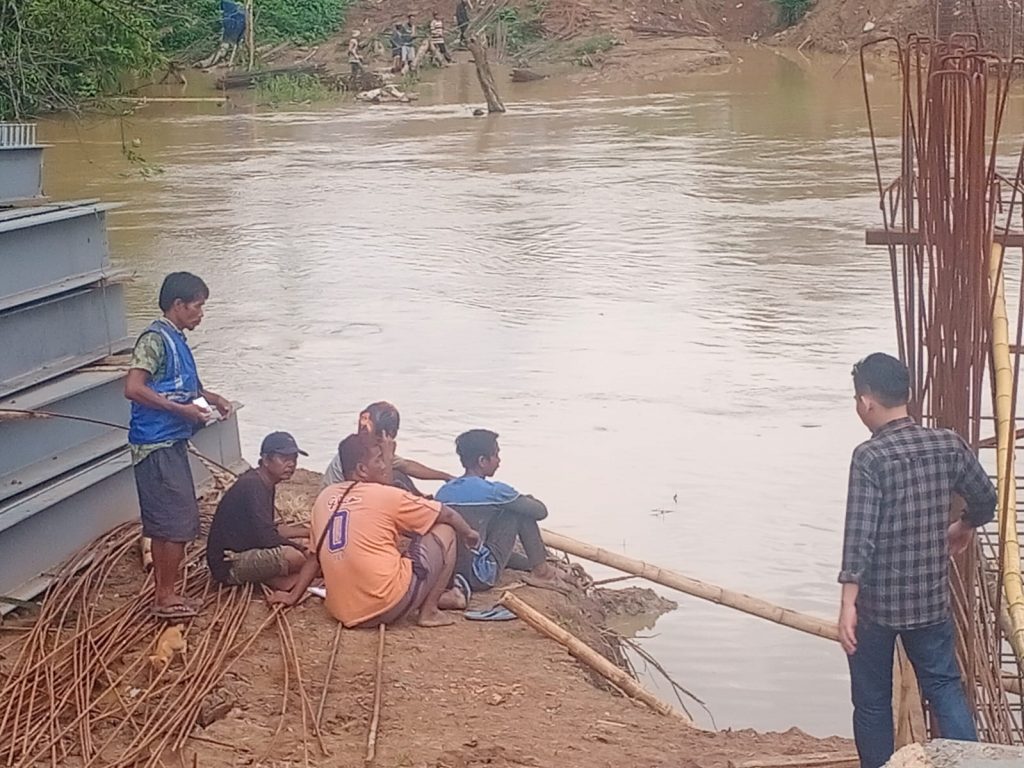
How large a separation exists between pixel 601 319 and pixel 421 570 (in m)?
6.37

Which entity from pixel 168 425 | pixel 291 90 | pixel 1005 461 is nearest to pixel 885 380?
pixel 1005 461

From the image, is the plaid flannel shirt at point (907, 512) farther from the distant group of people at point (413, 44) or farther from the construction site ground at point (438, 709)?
the distant group of people at point (413, 44)

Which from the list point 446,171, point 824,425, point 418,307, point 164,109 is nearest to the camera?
point 824,425

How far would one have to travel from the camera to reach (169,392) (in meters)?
5.88

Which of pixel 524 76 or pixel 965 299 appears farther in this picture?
pixel 524 76

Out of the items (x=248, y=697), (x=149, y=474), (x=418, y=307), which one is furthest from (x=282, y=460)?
(x=418, y=307)

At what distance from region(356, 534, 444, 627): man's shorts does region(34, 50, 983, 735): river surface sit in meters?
1.34

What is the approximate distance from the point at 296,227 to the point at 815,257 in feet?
20.3

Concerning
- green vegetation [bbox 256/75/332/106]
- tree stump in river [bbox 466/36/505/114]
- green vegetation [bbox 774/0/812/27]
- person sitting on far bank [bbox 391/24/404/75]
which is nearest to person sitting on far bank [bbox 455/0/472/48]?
person sitting on far bank [bbox 391/24/404/75]

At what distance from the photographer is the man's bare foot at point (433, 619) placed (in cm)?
621

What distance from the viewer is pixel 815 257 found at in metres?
14.4

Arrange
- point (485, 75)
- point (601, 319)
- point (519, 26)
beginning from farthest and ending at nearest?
1. point (519, 26)
2. point (485, 75)
3. point (601, 319)

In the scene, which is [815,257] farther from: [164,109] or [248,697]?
[164,109]

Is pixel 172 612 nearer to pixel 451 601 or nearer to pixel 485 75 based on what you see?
pixel 451 601
